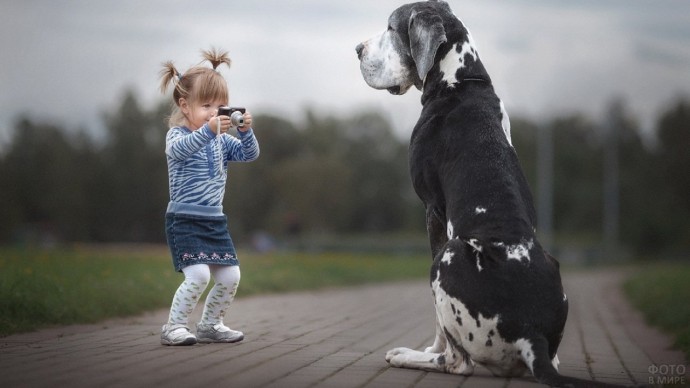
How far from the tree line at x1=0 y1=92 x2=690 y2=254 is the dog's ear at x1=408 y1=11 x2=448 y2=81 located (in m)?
38.7

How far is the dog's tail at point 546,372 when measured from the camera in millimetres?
4355

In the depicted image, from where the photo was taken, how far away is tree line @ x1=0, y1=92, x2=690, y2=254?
154 feet

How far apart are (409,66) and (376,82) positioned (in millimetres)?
256

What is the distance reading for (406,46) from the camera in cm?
579

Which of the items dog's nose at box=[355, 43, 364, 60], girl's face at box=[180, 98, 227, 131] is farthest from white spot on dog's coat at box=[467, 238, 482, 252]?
girl's face at box=[180, 98, 227, 131]

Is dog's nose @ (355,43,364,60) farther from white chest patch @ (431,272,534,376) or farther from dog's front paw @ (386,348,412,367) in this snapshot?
dog's front paw @ (386,348,412,367)

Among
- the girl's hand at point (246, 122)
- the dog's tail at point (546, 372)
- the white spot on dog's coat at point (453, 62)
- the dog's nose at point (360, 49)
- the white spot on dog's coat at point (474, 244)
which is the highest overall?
the dog's nose at point (360, 49)

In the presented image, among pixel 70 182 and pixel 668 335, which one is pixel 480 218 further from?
pixel 70 182

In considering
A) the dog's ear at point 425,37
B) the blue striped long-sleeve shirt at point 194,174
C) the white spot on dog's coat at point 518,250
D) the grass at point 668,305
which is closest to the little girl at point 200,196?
the blue striped long-sleeve shirt at point 194,174

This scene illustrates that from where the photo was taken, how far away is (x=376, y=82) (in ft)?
19.5

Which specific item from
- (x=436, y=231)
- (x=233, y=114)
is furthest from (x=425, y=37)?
(x=233, y=114)

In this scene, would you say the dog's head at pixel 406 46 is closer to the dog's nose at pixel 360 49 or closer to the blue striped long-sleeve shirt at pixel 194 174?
the dog's nose at pixel 360 49

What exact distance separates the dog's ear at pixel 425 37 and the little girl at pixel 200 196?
137cm

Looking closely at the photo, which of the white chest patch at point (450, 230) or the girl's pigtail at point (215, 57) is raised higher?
the girl's pigtail at point (215, 57)
